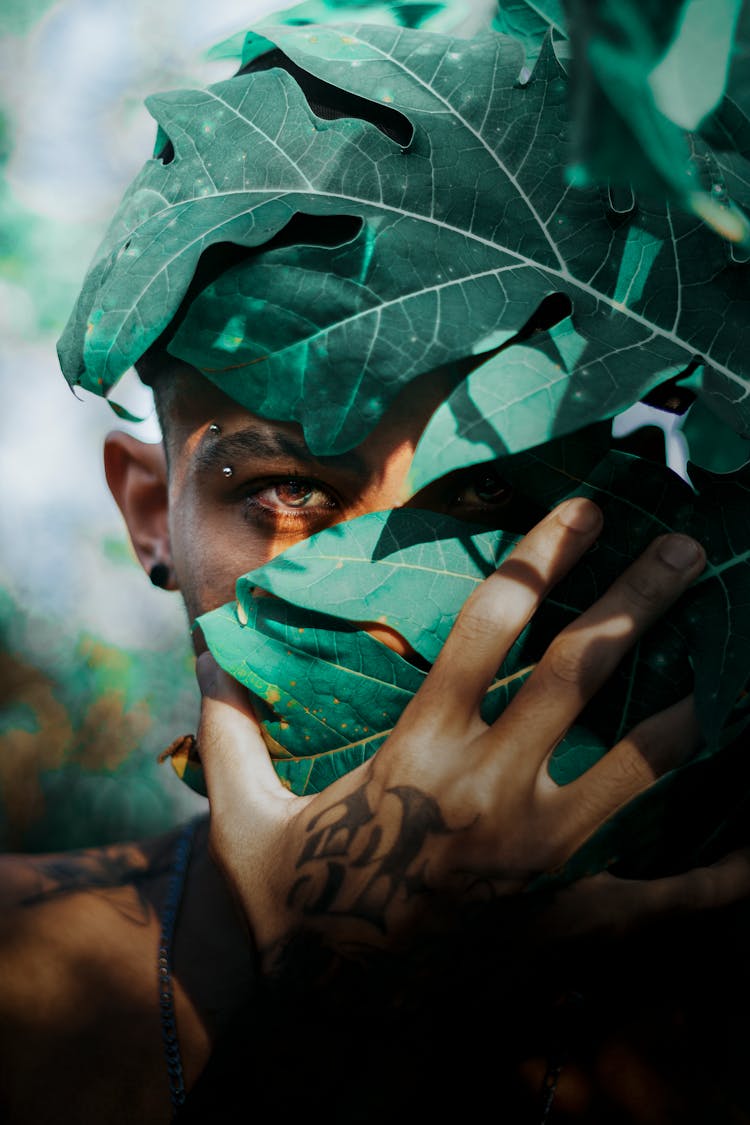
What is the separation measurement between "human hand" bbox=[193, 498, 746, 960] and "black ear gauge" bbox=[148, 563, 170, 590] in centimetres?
100

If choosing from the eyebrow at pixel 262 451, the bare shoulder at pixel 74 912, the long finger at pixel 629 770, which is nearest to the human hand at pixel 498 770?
the long finger at pixel 629 770

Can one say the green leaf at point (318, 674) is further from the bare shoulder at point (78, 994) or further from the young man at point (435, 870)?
the bare shoulder at point (78, 994)

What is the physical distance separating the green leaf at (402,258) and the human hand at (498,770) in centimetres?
25

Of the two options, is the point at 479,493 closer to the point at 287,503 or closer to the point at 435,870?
the point at 287,503

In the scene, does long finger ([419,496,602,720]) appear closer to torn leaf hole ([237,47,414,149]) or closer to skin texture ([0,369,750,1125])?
skin texture ([0,369,750,1125])

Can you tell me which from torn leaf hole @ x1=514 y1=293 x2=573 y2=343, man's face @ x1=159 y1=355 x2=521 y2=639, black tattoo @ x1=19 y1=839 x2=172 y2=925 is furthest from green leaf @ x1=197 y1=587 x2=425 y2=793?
black tattoo @ x1=19 y1=839 x2=172 y2=925

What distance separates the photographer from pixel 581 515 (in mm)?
1021

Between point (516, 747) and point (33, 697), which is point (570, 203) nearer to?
point (516, 747)

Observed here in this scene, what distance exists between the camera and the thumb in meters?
1.25

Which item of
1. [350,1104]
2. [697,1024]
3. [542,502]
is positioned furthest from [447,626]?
[697,1024]

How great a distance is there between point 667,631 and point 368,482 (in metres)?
0.49

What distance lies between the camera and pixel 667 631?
3.36ft

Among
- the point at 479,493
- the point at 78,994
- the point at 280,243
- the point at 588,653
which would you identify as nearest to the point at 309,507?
the point at 479,493

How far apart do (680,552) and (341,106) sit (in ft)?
3.06
